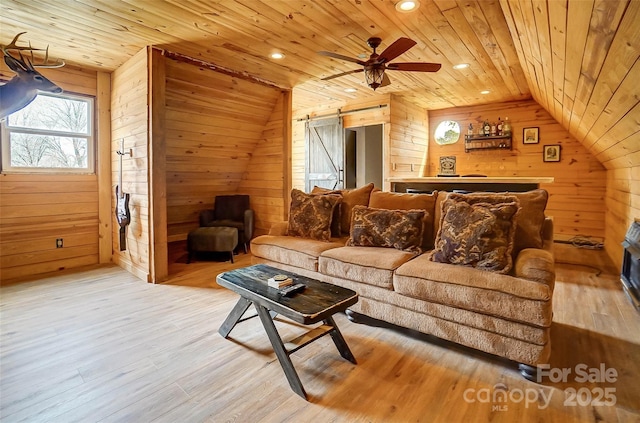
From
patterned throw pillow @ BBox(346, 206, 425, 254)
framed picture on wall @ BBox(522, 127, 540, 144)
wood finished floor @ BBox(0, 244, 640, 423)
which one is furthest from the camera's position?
framed picture on wall @ BBox(522, 127, 540, 144)

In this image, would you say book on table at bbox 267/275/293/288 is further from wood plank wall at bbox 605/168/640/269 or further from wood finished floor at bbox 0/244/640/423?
wood plank wall at bbox 605/168/640/269

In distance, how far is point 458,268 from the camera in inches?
82.5

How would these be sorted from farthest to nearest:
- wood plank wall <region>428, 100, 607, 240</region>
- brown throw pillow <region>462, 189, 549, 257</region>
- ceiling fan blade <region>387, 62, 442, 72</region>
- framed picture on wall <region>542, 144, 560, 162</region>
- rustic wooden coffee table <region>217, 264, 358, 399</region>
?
framed picture on wall <region>542, 144, 560, 162</region>
wood plank wall <region>428, 100, 607, 240</region>
ceiling fan blade <region>387, 62, 442, 72</region>
brown throw pillow <region>462, 189, 549, 257</region>
rustic wooden coffee table <region>217, 264, 358, 399</region>

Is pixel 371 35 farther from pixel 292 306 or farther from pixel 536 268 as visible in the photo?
pixel 292 306

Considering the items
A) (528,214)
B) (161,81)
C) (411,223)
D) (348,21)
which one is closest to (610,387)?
(528,214)

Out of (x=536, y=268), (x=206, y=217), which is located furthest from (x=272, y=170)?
(x=536, y=268)

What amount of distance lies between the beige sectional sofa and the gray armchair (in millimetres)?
1903

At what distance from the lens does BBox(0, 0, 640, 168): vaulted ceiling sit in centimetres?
190

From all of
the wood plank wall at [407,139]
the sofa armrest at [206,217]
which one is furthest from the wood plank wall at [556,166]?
the sofa armrest at [206,217]

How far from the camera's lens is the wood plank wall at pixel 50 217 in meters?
3.60

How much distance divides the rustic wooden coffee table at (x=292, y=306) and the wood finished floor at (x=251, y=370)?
4.1 inches

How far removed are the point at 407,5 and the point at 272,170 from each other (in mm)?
2936

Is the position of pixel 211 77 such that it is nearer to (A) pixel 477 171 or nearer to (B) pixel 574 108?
(B) pixel 574 108

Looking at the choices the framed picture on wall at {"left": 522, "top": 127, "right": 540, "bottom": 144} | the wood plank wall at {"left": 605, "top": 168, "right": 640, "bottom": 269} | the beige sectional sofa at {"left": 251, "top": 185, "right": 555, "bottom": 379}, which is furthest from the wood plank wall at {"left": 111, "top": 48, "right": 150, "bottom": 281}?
the framed picture on wall at {"left": 522, "top": 127, "right": 540, "bottom": 144}
